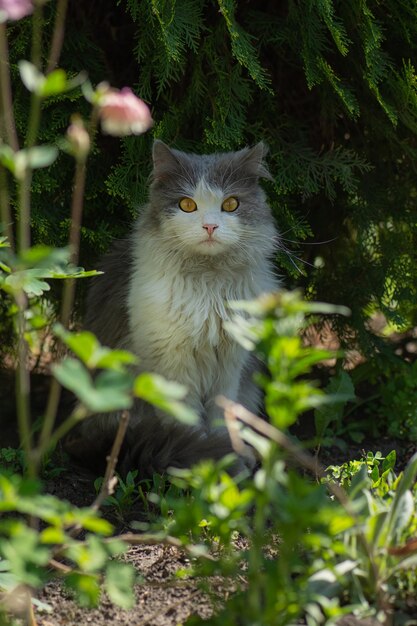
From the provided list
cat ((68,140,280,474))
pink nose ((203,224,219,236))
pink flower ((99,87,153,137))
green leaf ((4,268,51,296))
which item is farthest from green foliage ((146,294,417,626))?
pink nose ((203,224,219,236))

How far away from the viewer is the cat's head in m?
2.85

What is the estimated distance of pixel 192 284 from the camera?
9.89 feet

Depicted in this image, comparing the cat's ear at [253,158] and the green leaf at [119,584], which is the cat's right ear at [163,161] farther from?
the green leaf at [119,584]

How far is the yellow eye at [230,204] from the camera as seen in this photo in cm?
291

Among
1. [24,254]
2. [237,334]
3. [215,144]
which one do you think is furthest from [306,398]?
[215,144]

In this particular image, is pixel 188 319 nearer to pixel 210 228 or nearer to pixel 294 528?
pixel 210 228

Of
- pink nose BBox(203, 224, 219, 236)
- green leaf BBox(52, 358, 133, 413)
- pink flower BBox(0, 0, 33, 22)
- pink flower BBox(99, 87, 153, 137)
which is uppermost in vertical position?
pink flower BBox(0, 0, 33, 22)

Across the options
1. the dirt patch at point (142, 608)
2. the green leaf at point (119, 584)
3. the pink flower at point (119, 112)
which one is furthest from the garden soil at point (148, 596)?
the pink flower at point (119, 112)

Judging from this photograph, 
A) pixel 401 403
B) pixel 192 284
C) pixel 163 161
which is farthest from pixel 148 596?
pixel 401 403

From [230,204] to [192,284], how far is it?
1.12 ft

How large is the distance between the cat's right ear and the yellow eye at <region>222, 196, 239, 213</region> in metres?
0.23

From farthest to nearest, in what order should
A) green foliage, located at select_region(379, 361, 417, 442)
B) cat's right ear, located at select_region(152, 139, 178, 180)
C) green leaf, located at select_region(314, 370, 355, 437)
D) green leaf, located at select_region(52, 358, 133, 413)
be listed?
green foliage, located at select_region(379, 361, 417, 442), cat's right ear, located at select_region(152, 139, 178, 180), green leaf, located at select_region(314, 370, 355, 437), green leaf, located at select_region(52, 358, 133, 413)

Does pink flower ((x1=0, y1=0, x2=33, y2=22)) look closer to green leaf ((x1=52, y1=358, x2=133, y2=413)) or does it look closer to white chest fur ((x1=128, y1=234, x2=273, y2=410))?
green leaf ((x1=52, y1=358, x2=133, y2=413))

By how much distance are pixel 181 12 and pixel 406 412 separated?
1.94m
